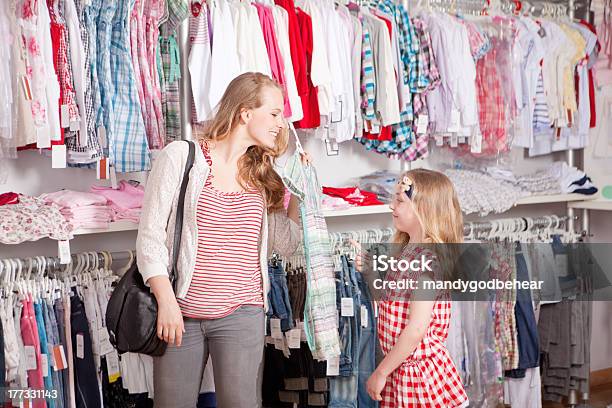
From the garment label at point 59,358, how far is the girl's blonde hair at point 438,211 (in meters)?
1.45

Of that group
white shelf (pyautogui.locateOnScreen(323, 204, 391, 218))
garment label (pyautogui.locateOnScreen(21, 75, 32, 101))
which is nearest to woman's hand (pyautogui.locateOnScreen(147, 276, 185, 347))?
garment label (pyautogui.locateOnScreen(21, 75, 32, 101))

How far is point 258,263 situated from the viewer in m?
2.76

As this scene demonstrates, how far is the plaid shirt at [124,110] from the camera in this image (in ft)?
10.5

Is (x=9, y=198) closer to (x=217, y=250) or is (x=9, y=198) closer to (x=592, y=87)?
(x=217, y=250)

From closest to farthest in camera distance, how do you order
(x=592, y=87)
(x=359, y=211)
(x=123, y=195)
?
(x=123, y=195) → (x=359, y=211) → (x=592, y=87)

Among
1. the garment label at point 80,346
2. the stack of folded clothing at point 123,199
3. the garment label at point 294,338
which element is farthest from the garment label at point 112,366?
the garment label at point 294,338

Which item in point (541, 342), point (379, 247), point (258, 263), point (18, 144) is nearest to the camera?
point (258, 263)

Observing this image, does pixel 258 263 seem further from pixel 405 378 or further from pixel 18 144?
pixel 18 144

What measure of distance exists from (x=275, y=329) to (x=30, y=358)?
43.3 inches

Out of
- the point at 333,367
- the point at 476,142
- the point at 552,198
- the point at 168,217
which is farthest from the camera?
the point at 552,198

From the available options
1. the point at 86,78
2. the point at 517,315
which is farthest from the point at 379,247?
the point at 86,78

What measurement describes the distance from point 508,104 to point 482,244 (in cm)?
81

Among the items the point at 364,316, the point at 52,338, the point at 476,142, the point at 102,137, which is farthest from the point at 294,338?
the point at 476,142

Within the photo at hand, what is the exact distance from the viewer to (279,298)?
362 cm
